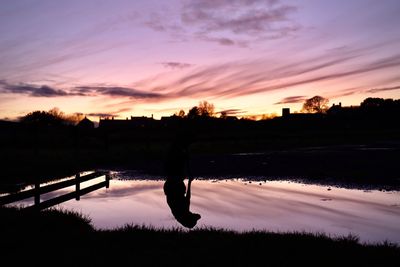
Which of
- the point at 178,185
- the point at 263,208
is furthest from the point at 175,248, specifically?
the point at 263,208

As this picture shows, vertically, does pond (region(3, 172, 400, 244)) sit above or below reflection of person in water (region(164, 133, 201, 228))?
below

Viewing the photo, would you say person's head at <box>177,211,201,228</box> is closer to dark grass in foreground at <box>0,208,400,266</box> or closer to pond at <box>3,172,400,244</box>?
dark grass in foreground at <box>0,208,400,266</box>

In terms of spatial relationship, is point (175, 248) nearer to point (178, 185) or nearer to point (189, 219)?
point (189, 219)

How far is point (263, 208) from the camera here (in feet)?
44.7

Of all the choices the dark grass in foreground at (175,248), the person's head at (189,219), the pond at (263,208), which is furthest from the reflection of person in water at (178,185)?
the pond at (263,208)

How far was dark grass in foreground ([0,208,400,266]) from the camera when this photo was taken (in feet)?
23.7

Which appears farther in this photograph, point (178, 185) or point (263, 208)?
point (263, 208)

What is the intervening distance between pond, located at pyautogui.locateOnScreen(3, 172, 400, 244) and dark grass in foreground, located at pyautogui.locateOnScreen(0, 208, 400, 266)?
4.75ft

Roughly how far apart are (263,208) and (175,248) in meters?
5.90

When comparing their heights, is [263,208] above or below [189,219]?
below

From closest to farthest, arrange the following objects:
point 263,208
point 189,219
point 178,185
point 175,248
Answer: point 178,185, point 189,219, point 175,248, point 263,208

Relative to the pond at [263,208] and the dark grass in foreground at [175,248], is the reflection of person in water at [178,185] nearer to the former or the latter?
the dark grass in foreground at [175,248]

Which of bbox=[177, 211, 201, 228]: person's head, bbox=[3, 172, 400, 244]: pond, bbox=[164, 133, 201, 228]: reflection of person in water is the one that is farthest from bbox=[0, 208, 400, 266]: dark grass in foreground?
bbox=[3, 172, 400, 244]: pond

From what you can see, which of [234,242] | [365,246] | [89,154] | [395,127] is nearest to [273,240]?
[234,242]
